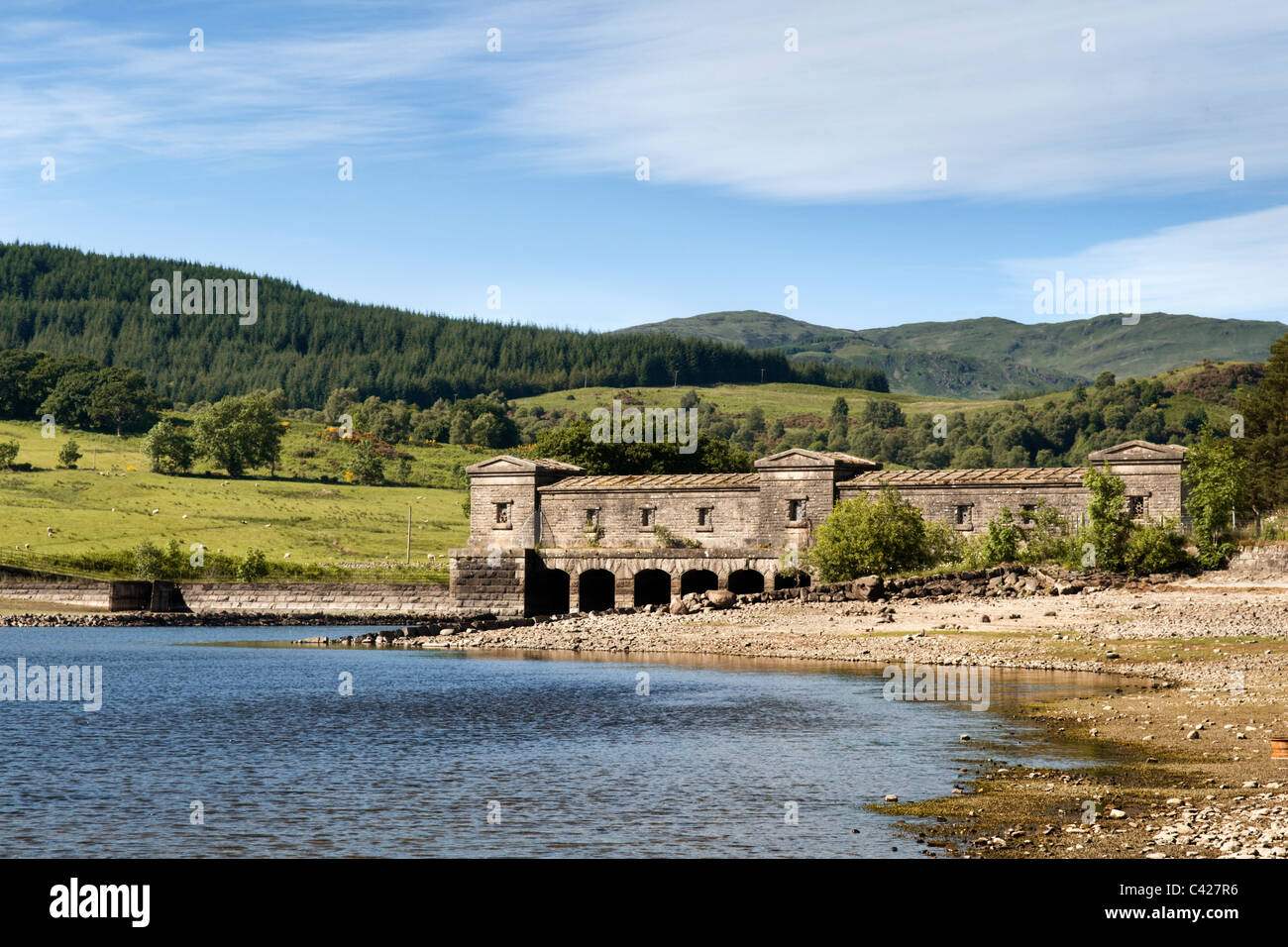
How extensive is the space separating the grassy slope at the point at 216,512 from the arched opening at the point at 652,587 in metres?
34.9

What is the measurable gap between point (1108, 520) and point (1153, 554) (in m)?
2.46

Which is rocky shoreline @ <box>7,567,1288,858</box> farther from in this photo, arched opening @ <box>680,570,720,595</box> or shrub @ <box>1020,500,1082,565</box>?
arched opening @ <box>680,570,720,595</box>

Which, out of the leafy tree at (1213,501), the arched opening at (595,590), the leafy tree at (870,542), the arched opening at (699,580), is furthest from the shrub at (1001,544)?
the arched opening at (595,590)

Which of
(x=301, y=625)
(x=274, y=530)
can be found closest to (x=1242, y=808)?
(x=301, y=625)

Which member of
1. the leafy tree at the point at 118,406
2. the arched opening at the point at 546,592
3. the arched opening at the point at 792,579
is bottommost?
the arched opening at the point at 546,592

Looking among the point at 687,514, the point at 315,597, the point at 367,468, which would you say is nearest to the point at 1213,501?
the point at 687,514

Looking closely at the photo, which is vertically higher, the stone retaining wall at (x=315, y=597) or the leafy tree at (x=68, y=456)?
the leafy tree at (x=68, y=456)

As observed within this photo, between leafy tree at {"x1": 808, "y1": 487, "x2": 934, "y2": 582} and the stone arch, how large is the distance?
177 inches

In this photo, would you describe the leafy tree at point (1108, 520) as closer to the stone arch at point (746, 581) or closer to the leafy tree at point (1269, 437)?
the leafy tree at point (1269, 437)

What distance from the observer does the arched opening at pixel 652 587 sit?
65.6m

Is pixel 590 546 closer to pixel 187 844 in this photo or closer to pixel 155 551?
pixel 155 551

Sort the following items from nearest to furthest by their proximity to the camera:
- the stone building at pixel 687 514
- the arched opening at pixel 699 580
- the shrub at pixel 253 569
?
the stone building at pixel 687 514, the arched opening at pixel 699 580, the shrub at pixel 253 569

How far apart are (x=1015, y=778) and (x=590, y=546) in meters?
47.0
